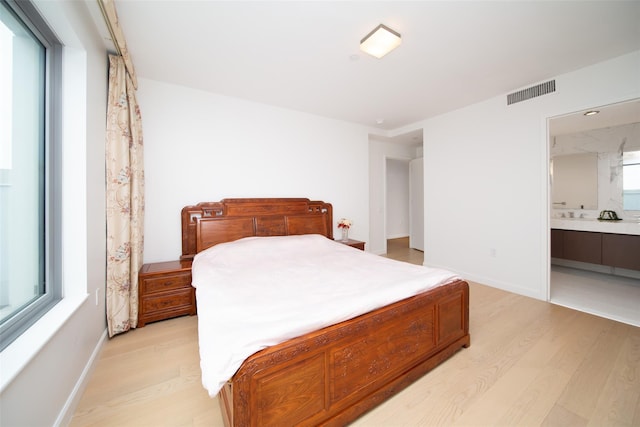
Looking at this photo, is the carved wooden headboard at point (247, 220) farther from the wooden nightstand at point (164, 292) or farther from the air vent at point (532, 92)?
the air vent at point (532, 92)

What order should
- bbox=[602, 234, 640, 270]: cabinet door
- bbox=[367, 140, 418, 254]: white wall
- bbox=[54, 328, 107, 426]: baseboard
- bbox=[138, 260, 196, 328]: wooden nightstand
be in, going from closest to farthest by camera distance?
A: bbox=[54, 328, 107, 426]: baseboard, bbox=[138, 260, 196, 328]: wooden nightstand, bbox=[602, 234, 640, 270]: cabinet door, bbox=[367, 140, 418, 254]: white wall

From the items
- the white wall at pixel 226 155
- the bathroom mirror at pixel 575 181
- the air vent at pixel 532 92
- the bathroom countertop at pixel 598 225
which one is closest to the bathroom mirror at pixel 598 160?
the bathroom mirror at pixel 575 181

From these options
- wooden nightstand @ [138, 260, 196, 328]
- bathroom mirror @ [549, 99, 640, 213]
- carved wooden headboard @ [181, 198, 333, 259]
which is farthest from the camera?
bathroom mirror @ [549, 99, 640, 213]

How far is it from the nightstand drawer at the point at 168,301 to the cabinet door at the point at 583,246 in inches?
214

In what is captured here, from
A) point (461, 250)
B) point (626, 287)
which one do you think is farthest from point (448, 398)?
point (626, 287)

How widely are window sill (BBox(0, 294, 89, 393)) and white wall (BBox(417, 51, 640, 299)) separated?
4.20m

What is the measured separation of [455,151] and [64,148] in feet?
14.3

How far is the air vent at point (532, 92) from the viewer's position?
2.69 meters

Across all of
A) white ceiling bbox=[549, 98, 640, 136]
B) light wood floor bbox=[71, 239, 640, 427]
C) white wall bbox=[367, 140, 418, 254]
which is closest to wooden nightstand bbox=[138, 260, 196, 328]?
light wood floor bbox=[71, 239, 640, 427]

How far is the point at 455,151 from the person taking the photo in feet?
12.1

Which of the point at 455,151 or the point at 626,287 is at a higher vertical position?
the point at 455,151

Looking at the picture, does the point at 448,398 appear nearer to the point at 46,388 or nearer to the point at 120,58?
the point at 46,388

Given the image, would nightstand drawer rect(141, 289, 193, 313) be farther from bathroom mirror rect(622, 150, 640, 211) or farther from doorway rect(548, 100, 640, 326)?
bathroom mirror rect(622, 150, 640, 211)

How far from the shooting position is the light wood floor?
1307mm
